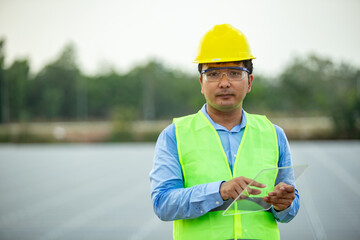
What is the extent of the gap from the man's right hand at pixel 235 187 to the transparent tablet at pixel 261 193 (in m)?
0.01

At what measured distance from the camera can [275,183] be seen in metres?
1.57

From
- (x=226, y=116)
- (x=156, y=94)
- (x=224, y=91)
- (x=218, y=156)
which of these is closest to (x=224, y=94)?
(x=224, y=91)

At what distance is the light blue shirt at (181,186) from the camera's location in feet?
4.80

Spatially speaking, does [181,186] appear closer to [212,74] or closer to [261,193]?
[261,193]

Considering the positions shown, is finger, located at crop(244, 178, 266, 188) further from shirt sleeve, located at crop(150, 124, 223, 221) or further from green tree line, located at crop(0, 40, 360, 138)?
green tree line, located at crop(0, 40, 360, 138)

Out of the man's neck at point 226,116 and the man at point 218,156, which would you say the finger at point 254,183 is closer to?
the man at point 218,156

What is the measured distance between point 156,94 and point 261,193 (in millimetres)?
32223

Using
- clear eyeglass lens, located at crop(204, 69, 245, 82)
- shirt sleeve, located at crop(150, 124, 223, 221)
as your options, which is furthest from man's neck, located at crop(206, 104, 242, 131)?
shirt sleeve, located at crop(150, 124, 223, 221)

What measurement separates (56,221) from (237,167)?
24.5 feet

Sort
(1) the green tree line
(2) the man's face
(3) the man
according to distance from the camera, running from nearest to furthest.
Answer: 1. (3) the man
2. (2) the man's face
3. (1) the green tree line

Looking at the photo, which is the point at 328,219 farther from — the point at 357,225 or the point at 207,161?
the point at 207,161

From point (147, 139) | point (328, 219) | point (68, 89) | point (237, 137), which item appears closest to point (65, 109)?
point (68, 89)

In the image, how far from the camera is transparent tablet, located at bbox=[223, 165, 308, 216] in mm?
1439

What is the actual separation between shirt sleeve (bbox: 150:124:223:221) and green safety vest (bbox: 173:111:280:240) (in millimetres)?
56
